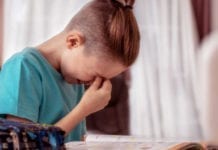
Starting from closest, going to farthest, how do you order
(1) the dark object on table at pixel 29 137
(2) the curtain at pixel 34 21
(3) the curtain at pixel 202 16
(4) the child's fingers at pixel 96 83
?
(1) the dark object on table at pixel 29 137, (4) the child's fingers at pixel 96 83, (3) the curtain at pixel 202 16, (2) the curtain at pixel 34 21

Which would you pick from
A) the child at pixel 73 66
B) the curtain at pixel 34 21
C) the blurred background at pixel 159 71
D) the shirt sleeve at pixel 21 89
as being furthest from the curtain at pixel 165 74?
the shirt sleeve at pixel 21 89

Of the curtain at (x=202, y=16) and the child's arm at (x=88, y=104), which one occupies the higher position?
the curtain at (x=202, y=16)

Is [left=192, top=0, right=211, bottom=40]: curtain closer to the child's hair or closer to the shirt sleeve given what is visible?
the child's hair

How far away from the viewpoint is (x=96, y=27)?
0.75m

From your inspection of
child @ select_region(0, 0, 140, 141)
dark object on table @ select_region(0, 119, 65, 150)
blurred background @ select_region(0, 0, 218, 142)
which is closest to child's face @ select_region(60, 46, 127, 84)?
child @ select_region(0, 0, 140, 141)

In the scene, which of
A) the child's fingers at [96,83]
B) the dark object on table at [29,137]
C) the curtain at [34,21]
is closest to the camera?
the dark object on table at [29,137]

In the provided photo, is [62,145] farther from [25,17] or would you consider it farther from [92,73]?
[25,17]

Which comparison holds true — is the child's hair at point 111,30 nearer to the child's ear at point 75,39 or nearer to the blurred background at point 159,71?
the child's ear at point 75,39

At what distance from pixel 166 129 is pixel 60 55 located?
29.6 inches

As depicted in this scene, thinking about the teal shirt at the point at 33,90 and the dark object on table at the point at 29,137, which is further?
the teal shirt at the point at 33,90

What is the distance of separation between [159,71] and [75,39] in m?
0.76

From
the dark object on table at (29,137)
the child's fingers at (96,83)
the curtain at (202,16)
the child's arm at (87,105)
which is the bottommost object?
the dark object on table at (29,137)

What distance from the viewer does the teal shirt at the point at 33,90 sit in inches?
26.6

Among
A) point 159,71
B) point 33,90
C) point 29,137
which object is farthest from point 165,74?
point 29,137
